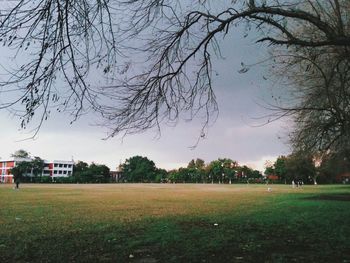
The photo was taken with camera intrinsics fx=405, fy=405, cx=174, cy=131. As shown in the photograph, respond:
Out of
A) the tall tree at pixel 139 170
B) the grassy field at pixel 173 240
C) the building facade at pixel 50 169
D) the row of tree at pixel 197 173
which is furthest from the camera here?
the tall tree at pixel 139 170

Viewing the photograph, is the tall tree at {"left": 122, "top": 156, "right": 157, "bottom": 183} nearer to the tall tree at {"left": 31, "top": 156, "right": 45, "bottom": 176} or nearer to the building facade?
the building facade

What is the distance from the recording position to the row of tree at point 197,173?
483 feet

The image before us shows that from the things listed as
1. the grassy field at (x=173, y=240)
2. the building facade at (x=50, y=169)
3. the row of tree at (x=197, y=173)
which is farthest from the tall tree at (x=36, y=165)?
the grassy field at (x=173, y=240)

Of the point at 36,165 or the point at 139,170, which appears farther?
the point at 139,170

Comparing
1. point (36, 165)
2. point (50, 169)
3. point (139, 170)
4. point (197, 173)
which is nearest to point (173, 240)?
point (36, 165)

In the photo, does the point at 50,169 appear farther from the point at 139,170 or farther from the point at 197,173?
the point at 197,173

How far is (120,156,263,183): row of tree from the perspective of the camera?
147125 millimetres

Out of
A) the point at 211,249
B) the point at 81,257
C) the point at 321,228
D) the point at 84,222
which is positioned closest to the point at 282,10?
the point at 211,249

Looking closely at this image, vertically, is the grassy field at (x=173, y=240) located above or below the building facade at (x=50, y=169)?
below

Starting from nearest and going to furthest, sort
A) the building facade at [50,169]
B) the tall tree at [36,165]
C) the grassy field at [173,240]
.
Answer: the grassy field at [173,240] < the tall tree at [36,165] < the building facade at [50,169]

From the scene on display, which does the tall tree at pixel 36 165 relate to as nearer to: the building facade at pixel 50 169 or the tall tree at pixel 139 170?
the building facade at pixel 50 169

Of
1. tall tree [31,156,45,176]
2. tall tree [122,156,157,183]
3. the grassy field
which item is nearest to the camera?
the grassy field

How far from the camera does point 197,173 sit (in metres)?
152

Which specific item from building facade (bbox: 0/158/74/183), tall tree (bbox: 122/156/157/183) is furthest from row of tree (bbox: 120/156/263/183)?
building facade (bbox: 0/158/74/183)
